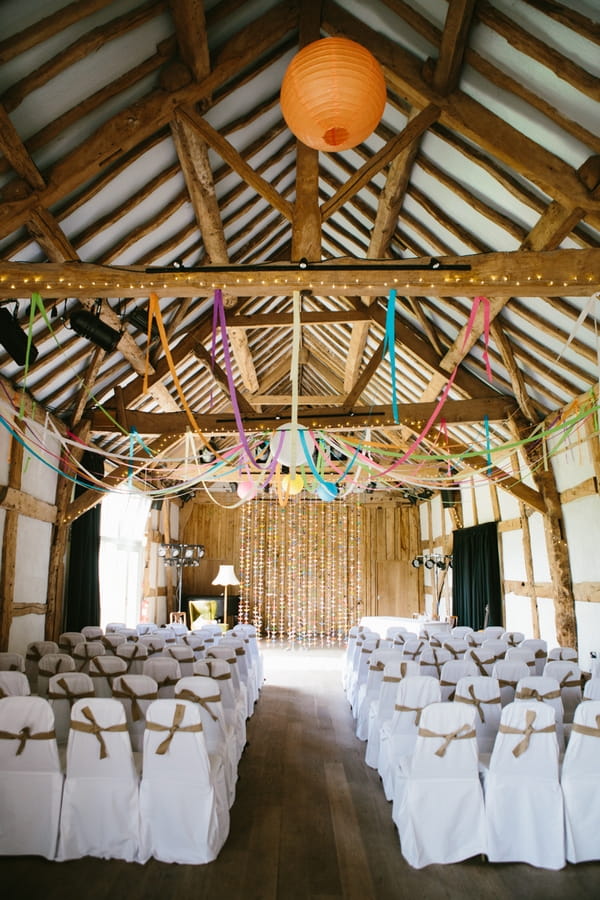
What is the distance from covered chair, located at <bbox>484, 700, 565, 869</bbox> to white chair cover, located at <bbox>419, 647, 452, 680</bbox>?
2126 mm

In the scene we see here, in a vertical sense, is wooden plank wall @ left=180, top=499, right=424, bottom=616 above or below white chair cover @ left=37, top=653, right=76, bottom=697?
above

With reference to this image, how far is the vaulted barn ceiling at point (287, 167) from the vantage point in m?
3.85

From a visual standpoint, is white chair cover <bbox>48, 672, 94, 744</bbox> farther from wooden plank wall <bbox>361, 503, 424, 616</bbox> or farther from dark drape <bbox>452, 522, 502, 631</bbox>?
wooden plank wall <bbox>361, 503, 424, 616</bbox>

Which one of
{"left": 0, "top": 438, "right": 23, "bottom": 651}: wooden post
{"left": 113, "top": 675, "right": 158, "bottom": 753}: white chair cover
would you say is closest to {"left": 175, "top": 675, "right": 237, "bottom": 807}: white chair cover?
{"left": 113, "top": 675, "right": 158, "bottom": 753}: white chair cover

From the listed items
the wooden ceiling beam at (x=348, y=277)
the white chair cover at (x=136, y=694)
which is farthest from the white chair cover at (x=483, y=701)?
the wooden ceiling beam at (x=348, y=277)

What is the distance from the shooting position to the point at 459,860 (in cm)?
301

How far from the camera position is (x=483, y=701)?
379cm

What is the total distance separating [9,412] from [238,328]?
302 cm

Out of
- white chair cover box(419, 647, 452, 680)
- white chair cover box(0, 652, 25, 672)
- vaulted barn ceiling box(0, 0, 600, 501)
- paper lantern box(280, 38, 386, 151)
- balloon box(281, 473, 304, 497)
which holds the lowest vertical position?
white chair cover box(419, 647, 452, 680)

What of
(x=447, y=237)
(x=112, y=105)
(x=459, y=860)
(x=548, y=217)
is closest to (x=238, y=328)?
(x=447, y=237)

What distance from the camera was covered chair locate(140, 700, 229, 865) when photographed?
9.70 feet

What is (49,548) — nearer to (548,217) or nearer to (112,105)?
(112,105)

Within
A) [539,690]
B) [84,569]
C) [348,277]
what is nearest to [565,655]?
[539,690]

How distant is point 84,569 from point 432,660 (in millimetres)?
5620
